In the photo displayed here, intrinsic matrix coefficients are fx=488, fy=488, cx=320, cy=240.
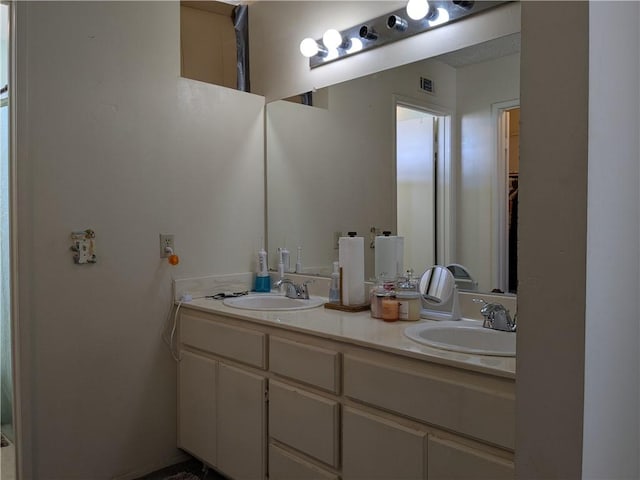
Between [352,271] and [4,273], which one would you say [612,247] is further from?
[4,273]

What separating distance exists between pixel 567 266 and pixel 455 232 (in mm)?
1283

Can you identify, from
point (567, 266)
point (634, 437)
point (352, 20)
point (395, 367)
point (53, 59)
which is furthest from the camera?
point (352, 20)

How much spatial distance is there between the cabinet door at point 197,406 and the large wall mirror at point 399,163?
703mm

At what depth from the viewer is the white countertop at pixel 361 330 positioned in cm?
127

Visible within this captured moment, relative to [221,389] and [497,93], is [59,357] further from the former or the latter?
[497,93]

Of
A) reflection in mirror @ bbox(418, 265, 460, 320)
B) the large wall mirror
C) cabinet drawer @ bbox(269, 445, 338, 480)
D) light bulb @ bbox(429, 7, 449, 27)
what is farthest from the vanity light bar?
cabinet drawer @ bbox(269, 445, 338, 480)

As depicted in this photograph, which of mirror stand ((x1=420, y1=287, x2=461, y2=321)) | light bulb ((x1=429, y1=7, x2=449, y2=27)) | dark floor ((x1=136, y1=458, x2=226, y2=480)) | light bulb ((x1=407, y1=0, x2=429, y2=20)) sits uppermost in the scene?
light bulb ((x1=407, y1=0, x2=429, y2=20))

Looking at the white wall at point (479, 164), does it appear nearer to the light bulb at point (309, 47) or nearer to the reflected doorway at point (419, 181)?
the reflected doorway at point (419, 181)

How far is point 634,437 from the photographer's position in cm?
87

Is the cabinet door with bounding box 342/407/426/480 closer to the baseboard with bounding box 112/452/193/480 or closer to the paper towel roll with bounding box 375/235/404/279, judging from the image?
the paper towel roll with bounding box 375/235/404/279

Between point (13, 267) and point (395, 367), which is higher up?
point (13, 267)

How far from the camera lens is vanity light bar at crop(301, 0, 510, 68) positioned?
186 cm

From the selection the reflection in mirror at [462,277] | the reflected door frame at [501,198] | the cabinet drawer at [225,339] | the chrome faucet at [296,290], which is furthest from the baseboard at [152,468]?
the reflected door frame at [501,198]

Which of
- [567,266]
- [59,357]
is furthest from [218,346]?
[567,266]
